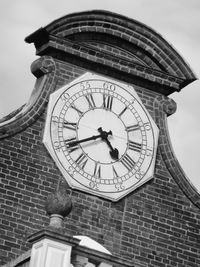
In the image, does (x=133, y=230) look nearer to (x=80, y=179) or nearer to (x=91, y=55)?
(x=80, y=179)

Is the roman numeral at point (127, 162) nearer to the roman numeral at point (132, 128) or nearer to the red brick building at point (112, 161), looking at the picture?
the red brick building at point (112, 161)

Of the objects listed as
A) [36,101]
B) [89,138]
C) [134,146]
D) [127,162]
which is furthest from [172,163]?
[36,101]

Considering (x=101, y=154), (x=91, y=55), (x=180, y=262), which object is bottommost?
(x=180, y=262)

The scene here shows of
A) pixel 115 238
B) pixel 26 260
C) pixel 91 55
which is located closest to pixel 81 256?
pixel 26 260

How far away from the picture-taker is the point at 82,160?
2373 cm

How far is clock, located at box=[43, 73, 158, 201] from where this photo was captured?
23672 mm

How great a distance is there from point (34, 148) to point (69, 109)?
3.28ft

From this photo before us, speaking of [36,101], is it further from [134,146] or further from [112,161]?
[134,146]

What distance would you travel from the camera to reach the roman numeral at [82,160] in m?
23.7

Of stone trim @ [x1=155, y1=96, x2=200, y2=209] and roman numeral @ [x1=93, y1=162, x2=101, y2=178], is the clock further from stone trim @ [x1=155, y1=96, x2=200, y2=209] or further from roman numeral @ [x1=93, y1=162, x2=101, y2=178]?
stone trim @ [x1=155, y1=96, x2=200, y2=209]

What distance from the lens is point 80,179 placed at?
23.6 m

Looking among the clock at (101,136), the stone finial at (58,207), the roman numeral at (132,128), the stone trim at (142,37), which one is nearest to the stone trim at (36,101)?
the clock at (101,136)

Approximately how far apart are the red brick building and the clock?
57 millimetres

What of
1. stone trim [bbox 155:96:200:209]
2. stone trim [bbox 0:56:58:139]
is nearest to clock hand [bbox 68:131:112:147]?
stone trim [bbox 0:56:58:139]
